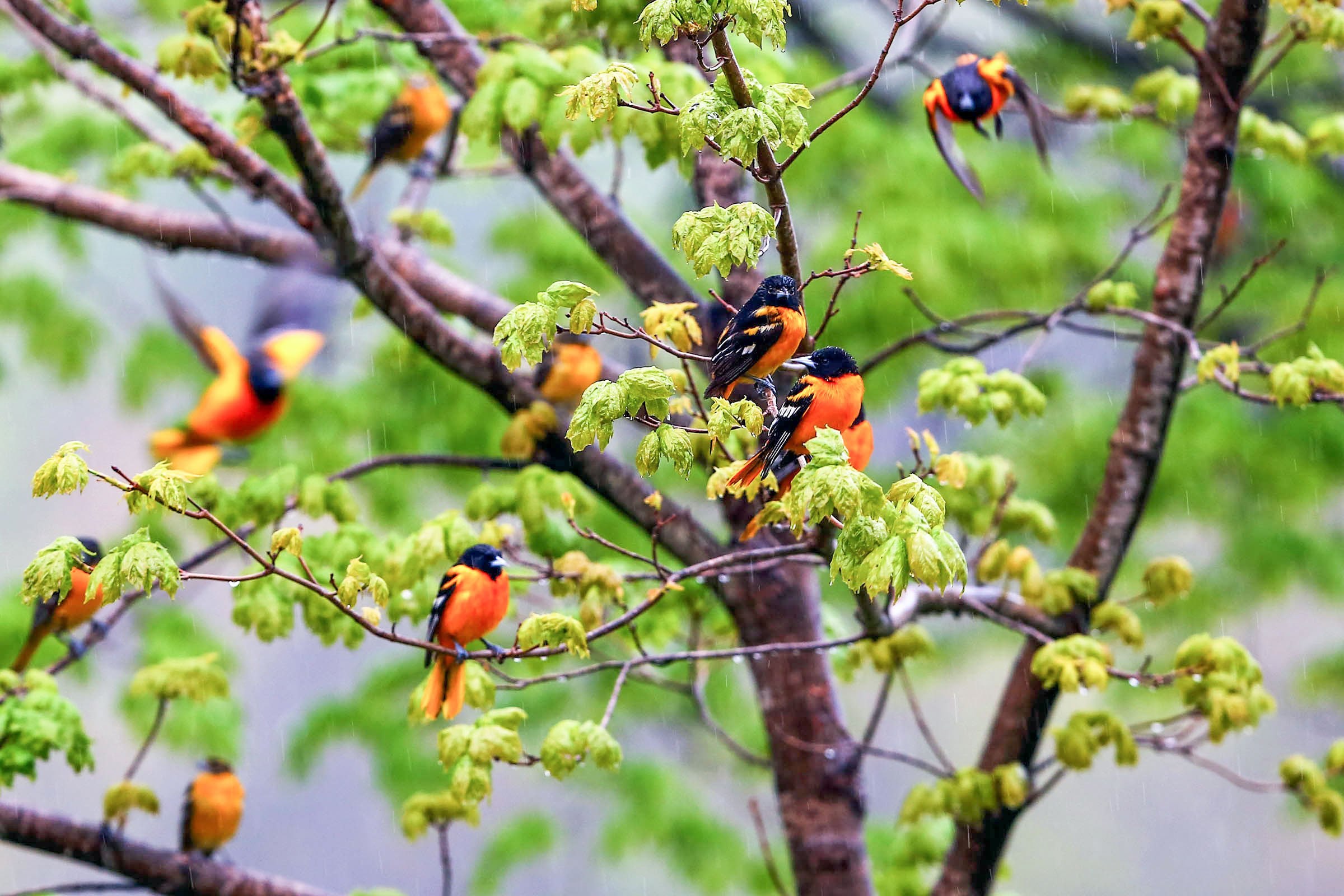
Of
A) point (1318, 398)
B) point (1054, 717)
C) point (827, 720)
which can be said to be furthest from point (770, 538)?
point (1054, 717)

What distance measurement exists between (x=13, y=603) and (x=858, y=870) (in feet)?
14.0

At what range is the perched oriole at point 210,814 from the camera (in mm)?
3715

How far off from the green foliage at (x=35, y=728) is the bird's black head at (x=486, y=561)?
1068 millimetres

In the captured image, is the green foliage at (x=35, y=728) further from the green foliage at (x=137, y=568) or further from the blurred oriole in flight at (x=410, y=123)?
the blurred oriole in flight at (x=410, y=123)

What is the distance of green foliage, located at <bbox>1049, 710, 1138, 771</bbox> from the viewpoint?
298cm

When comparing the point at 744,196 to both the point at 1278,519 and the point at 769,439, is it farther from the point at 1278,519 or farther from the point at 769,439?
the point at 1278,519

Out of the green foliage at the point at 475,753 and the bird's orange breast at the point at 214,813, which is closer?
the green foliage at the point at 475,753

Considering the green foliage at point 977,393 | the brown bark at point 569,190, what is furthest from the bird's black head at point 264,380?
the green foliage at point 977,393

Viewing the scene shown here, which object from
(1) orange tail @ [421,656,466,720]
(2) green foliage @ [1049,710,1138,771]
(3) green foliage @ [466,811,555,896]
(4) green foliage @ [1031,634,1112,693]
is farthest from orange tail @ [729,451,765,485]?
(3) green foliage @ [466,811,555,896]

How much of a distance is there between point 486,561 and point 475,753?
49cm

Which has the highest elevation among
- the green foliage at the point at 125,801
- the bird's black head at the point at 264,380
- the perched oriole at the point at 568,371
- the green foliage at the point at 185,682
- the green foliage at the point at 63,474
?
the bird's black head at the point at 264,380

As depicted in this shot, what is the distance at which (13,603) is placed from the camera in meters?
5.67

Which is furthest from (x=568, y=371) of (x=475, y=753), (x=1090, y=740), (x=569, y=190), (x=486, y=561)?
(x=1090, y=740)

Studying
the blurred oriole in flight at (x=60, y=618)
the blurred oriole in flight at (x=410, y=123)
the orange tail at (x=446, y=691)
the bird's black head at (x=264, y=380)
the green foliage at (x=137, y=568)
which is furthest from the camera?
the blurred oriole in flight at (x=410, y=123)
